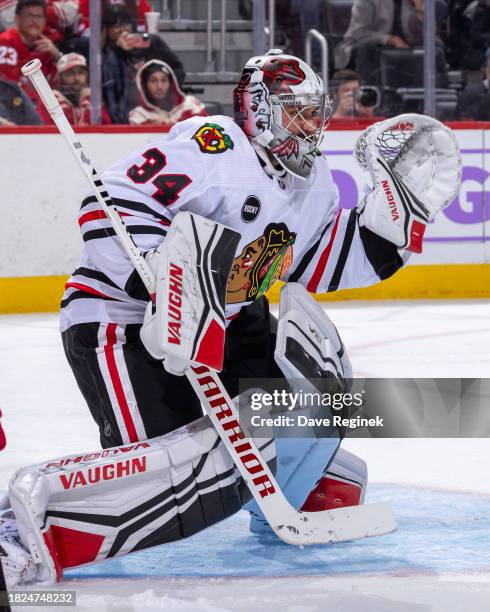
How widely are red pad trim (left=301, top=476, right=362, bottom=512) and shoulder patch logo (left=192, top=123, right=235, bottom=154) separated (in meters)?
0.65

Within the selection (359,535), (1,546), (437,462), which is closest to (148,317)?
(1,546)

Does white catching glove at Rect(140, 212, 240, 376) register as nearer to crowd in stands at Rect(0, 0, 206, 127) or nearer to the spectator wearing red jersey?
crowd in stands at Rect(0, 0, 206, 127)

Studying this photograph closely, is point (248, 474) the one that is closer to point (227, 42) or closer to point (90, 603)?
point (90, 603)

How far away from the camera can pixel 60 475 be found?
2018mm

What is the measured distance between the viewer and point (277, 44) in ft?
18.6

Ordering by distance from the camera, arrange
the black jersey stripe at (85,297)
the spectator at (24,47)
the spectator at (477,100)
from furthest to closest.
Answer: the spectator at (477,100) → the spectator at (24,47) → the black jersey stripe at (85,297)

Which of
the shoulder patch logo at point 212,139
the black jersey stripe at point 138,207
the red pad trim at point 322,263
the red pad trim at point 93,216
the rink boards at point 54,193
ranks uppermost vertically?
the shoulder patch logo at point 212,139

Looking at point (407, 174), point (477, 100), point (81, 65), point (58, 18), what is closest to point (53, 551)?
point (407, 174)

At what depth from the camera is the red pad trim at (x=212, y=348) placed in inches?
76.7

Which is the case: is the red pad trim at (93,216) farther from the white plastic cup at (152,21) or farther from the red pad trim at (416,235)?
the white plastic cup at (152,21)

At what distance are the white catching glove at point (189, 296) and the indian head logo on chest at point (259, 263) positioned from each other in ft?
0.87

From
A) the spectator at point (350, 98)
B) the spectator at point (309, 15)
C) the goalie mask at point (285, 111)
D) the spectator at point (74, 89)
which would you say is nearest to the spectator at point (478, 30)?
the spectator at point (350, 98)

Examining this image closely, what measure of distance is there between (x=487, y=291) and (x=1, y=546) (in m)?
4.25

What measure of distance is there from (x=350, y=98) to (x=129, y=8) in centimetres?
105
